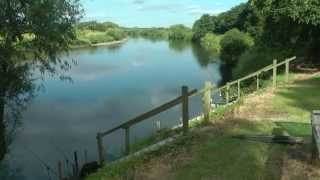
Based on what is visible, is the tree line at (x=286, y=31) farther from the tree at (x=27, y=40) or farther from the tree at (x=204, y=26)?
the tree at (x=204, y=26)

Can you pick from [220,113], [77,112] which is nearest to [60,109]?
[77,112]

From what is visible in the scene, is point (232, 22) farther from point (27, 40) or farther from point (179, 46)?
point (27, 40)

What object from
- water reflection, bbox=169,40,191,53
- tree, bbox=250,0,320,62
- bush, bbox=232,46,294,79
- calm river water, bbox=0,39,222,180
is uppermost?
tree, bbox=250,0,320,62

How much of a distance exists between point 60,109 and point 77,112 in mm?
1859

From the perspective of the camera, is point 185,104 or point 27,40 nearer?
point 185,104

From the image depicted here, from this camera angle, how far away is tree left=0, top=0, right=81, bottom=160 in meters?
18.5

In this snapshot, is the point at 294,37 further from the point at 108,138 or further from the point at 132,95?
the point at 132,95

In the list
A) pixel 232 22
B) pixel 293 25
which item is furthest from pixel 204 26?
pixel 293 25

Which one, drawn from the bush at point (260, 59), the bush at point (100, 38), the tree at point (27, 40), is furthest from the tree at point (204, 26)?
the tree at point (27, 40)

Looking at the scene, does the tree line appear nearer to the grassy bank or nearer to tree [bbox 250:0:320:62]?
tree [bbox 250:0:320:62]

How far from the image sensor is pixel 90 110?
126ft

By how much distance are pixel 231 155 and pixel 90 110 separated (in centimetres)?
2774

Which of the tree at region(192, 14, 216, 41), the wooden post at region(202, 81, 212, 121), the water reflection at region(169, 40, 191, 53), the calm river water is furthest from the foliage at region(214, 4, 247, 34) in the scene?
the wooden post at region(202, 81, 212, 121)

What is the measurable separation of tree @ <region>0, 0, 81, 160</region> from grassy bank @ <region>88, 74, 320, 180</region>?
285 inches
